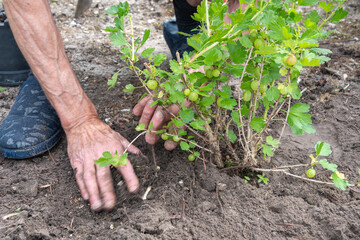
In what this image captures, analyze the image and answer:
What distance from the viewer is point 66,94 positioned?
1.92m

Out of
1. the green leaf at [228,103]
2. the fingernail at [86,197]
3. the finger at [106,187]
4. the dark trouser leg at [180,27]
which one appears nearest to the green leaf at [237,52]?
the green leaf at [228,103]

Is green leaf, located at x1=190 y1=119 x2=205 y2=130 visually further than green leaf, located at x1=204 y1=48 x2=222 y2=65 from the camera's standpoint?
Yes

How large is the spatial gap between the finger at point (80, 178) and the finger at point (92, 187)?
4 centimetres

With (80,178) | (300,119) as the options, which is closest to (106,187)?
(80,178)

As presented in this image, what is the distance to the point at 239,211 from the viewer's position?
4.88 ft

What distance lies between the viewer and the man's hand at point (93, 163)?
63.0 inches

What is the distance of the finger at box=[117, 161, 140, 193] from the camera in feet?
5.26

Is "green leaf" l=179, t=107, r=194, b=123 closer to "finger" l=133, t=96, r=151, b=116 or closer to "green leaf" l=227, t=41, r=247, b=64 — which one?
"green leaf" l=227, t=41, r=247, b=64

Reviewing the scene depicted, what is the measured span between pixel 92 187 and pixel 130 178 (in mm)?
201

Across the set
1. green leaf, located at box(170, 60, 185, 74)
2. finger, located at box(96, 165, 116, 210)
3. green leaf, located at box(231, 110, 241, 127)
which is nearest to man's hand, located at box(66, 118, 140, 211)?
finger, located at box(96, 165, 116, 210)

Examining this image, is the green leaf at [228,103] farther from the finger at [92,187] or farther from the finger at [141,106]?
the finger at [92,187]

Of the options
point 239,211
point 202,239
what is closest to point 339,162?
point 239,211

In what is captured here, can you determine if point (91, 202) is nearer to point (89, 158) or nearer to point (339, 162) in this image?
point (89, 158)

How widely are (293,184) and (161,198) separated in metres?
0.72
